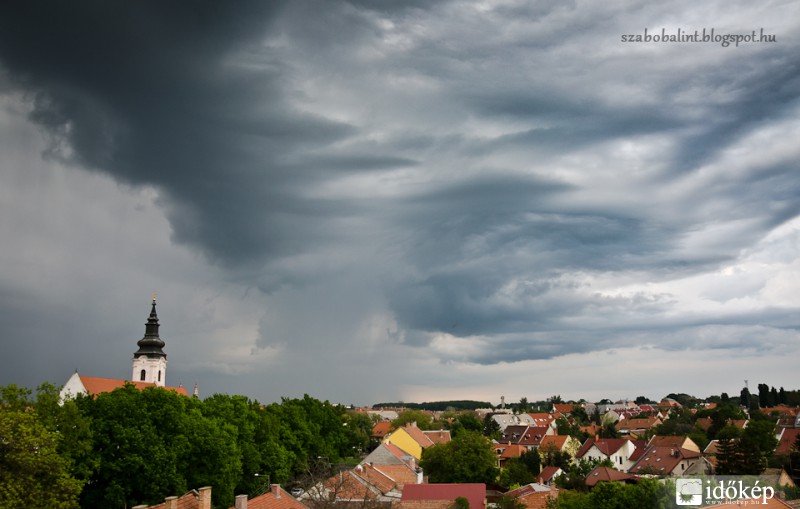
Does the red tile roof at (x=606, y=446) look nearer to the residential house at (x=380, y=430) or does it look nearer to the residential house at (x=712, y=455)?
the residential house at (x=712, y=455)

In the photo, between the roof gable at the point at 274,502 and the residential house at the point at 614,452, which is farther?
the residential house at the point at 614,452

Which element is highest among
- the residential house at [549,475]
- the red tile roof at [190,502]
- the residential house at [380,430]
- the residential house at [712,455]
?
the red tile roof at [190,502]

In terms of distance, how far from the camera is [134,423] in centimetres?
4659

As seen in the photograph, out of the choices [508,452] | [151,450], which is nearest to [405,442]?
[508,452]

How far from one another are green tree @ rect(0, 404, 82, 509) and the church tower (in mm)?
91151

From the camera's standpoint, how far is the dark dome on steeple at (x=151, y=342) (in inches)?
4948

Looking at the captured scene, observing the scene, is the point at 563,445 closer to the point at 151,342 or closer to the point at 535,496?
the point at 535,496

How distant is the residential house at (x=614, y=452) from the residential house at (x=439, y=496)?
160 feet

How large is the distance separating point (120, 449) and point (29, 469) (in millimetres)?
10714

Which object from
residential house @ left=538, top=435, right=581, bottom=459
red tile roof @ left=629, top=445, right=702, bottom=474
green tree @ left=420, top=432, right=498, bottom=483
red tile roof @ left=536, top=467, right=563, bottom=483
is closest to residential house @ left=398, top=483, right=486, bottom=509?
green tree @ left=420, top=432, right=498, bottom=483

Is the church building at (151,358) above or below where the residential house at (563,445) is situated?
above

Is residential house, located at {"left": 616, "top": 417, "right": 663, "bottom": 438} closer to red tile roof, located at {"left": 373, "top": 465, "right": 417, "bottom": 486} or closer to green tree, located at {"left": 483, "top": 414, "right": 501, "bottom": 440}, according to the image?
green tree, located at {"left": 483, "top": 414, "right": 501, "bottom": 440}

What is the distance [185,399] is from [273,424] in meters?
16.1

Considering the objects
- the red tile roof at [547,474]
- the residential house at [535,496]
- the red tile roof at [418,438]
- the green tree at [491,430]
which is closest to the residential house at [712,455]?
the red tile roof at [547,474]
